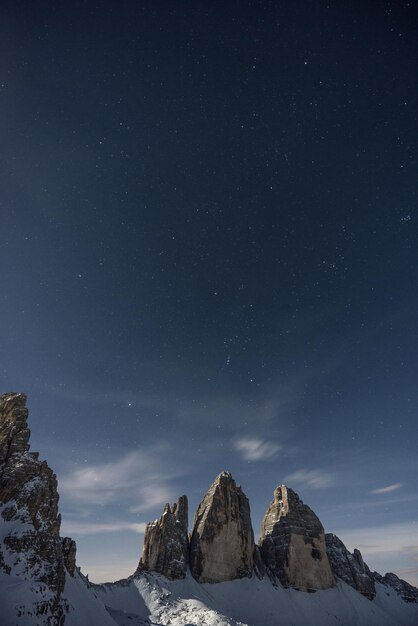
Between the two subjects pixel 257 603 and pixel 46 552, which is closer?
pixel 46 552

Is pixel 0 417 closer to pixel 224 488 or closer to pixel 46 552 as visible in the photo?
pixel 46 552

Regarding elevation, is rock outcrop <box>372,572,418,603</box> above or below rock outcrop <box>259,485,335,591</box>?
below

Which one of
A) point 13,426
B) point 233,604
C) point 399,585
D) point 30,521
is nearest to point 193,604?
point 233,604

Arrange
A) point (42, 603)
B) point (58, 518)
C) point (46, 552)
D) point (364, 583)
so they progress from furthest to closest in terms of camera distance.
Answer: point (364, 583) < point (58, 518) < point (46, 552) < point (42, 603)

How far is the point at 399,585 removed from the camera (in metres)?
143

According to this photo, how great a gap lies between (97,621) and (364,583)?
10797cm

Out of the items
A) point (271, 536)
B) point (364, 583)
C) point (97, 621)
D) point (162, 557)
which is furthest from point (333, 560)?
point (97, 621)

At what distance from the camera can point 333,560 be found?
120875 millimetres

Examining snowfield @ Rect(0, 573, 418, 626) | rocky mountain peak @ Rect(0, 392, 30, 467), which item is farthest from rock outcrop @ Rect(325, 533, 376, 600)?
rocky mountain peak @ Rect(0, 392, 30, 467)

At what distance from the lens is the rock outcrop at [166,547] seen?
81.5m

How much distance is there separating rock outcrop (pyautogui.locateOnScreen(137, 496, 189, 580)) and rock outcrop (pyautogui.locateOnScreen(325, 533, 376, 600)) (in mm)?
64764

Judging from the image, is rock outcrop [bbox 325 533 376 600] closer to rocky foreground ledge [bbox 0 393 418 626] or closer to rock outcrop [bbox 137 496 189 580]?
rocky foreground ledge [bbox 0 393 418 626]

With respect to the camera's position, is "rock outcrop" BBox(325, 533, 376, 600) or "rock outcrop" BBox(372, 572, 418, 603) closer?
"rock outcrop" BBox(325, 533, 376, 600)

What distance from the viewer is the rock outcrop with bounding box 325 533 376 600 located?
116m
